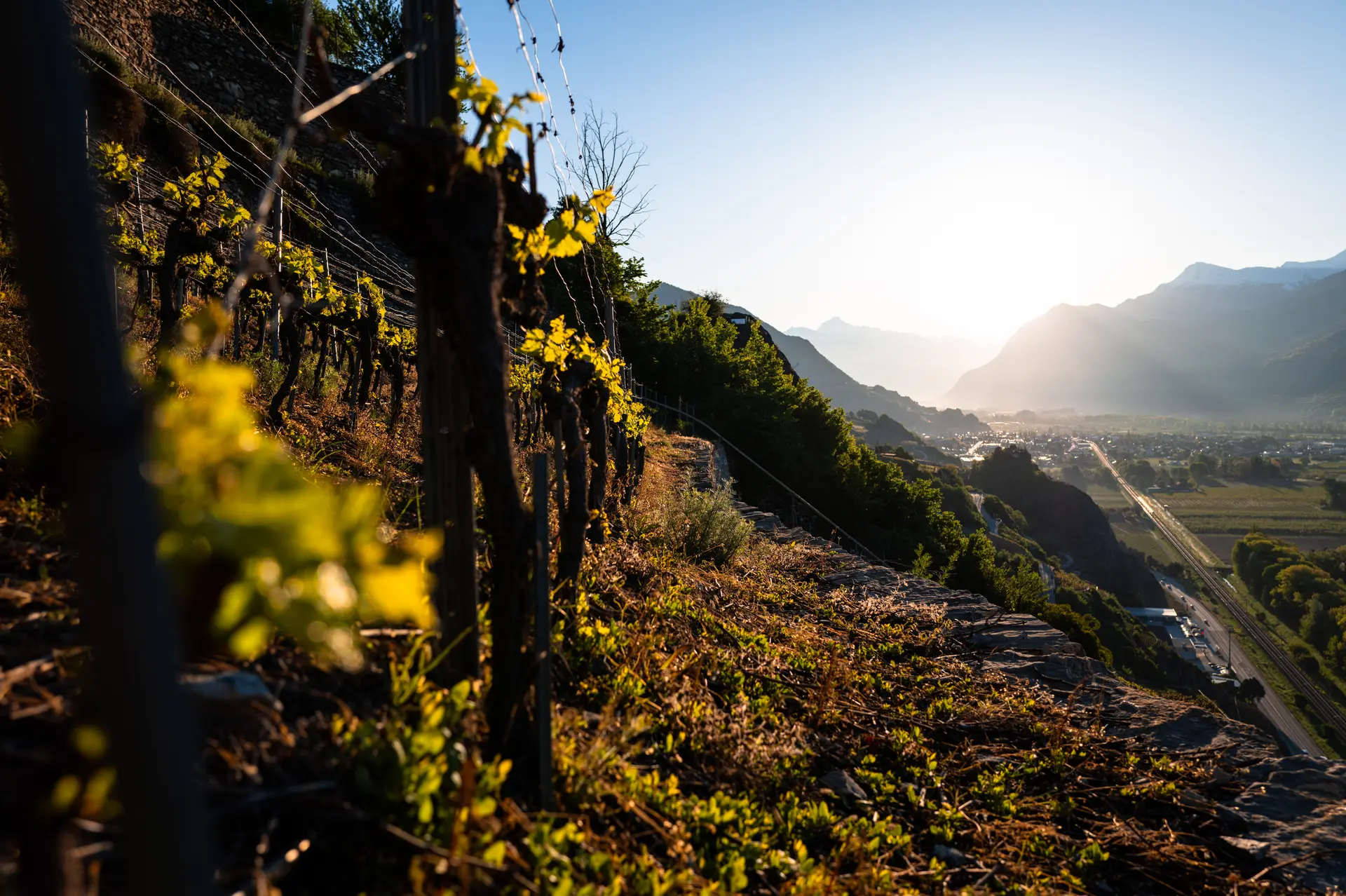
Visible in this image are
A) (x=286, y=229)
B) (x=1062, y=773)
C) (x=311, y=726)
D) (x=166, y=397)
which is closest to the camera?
(x=166, y=397)

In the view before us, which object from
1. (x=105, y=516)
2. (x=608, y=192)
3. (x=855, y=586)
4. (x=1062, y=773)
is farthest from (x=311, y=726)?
(x=855, y=586)

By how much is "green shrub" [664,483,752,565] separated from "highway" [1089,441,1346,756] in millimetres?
38766

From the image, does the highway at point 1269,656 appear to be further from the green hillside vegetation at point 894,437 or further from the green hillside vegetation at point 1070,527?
the green hillside vegetation at point 894,437

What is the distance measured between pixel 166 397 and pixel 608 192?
2.71m

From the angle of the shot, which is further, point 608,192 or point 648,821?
point 608,192

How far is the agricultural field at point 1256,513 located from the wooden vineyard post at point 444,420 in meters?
109

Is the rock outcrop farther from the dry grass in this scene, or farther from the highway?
the highway

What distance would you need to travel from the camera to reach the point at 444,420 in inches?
107

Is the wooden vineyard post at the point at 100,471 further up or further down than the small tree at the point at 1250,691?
further up

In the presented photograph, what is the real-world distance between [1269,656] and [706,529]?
241ft

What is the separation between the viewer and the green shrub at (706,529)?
289 inches

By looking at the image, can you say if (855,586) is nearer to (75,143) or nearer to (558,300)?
(75,143)

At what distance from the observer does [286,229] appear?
17016 mm

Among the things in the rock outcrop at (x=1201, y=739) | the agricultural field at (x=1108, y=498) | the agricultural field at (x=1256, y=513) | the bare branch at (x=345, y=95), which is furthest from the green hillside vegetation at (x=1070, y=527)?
the bare branch at (x=345, y=95)
